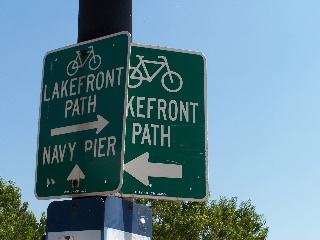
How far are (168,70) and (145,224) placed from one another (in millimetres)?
986

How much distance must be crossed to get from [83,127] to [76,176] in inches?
11.9

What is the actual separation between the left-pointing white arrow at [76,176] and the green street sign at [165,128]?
10.4 inches

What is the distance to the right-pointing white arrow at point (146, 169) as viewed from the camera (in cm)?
318

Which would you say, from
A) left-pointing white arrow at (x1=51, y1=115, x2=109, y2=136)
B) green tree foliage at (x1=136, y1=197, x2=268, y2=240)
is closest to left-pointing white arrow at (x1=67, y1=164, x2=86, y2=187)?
left-pointing white arrow at (x1=51, y1=115, x2=109, y2=136)

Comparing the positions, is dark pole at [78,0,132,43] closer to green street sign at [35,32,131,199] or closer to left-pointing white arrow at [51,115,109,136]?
green street sign at [35,32,131,199]

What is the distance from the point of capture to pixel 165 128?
10.8 feet

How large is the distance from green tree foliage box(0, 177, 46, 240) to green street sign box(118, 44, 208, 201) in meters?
→ 40.6

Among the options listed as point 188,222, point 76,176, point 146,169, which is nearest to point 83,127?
point 76,176

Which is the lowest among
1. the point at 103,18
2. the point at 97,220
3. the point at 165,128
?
the point at 97,220

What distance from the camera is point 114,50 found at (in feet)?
11.0

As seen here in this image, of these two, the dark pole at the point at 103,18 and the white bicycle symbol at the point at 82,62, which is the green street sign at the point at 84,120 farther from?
the dark pole at the point at 103,18

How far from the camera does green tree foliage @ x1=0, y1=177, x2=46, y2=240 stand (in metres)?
45.6

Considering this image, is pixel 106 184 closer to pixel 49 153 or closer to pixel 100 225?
pixel 100 225

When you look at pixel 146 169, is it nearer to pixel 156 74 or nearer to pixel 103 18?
pixel 156 74
